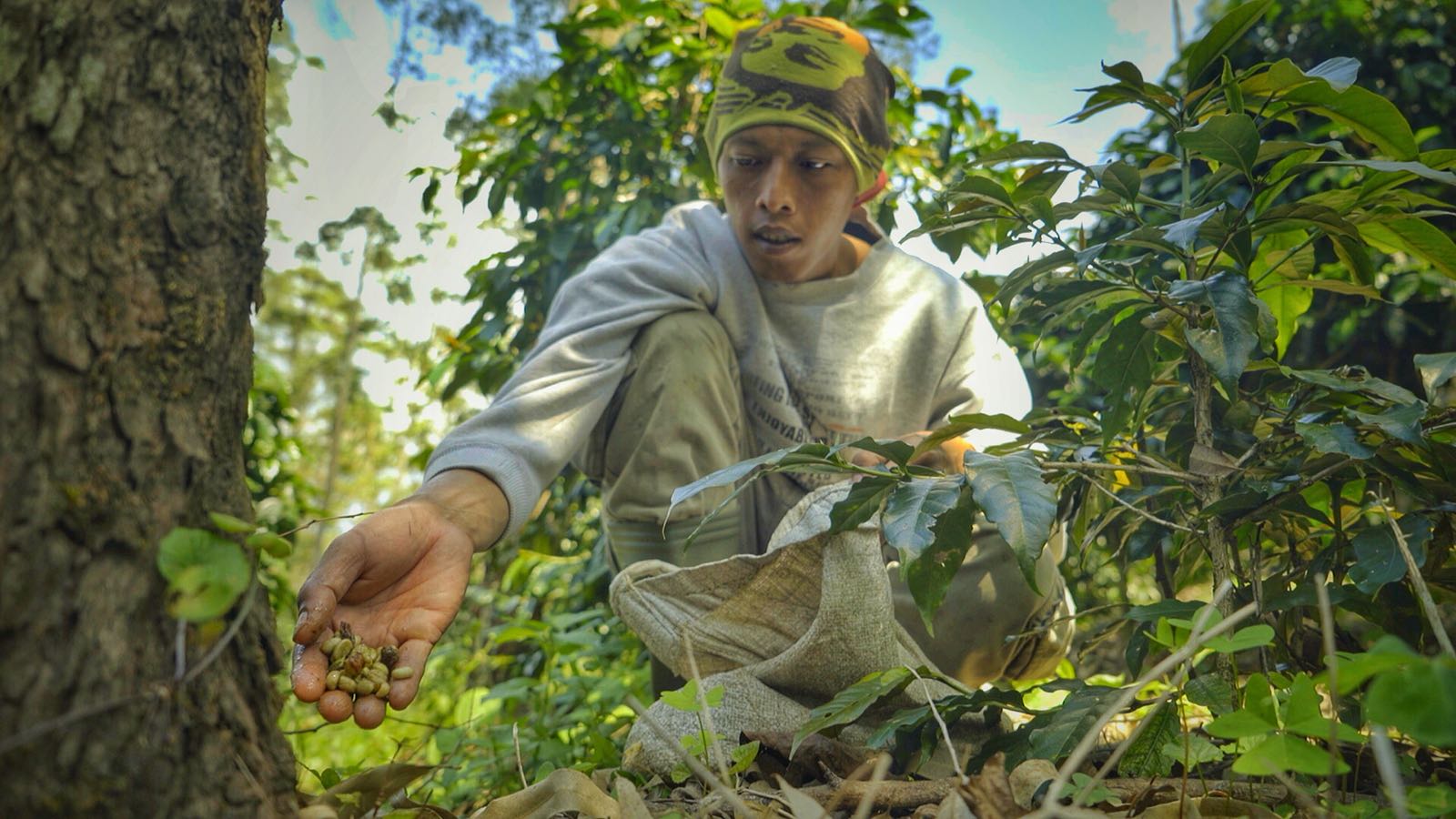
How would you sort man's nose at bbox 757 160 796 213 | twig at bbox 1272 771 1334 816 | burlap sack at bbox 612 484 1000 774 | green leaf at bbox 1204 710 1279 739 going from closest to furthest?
twig at bbox 1272 771 1334 816 < green leaf at bbox 1204 710 1279 739 < burlap sack at bbox 612 484 1000 774 < man's nose at bbox 757 160 796 213

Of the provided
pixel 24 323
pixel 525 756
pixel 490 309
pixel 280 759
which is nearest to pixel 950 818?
pixel 280 759

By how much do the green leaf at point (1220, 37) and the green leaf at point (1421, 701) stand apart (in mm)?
789

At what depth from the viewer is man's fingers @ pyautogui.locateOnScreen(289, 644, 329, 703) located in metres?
1.00

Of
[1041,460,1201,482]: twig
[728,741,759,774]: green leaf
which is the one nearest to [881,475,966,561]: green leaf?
[1041,460,1201,482]: twig

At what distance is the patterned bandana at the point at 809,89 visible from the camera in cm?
222

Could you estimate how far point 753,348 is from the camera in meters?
2.25

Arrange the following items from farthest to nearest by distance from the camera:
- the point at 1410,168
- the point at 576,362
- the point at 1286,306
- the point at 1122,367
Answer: the point at 576,362 < the point at 1286,306 < the point at 1122,367 < the point at 1410,168

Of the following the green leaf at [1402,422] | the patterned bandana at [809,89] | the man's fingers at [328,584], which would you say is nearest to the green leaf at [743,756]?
the man's fingers at [328,584]

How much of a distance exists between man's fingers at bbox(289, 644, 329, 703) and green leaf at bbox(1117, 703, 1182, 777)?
82 cm

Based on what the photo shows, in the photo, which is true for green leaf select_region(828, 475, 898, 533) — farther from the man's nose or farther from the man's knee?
the man's nose

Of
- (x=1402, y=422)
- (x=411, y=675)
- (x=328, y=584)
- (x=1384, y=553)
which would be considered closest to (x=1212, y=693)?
(x=1384, y=553)

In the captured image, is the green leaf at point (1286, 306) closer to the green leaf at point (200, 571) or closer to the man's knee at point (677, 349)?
the man's knee at point (677, 349)

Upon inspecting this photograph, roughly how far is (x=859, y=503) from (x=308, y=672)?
609 mm

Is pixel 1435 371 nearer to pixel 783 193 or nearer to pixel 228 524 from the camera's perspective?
pixel 228 524
